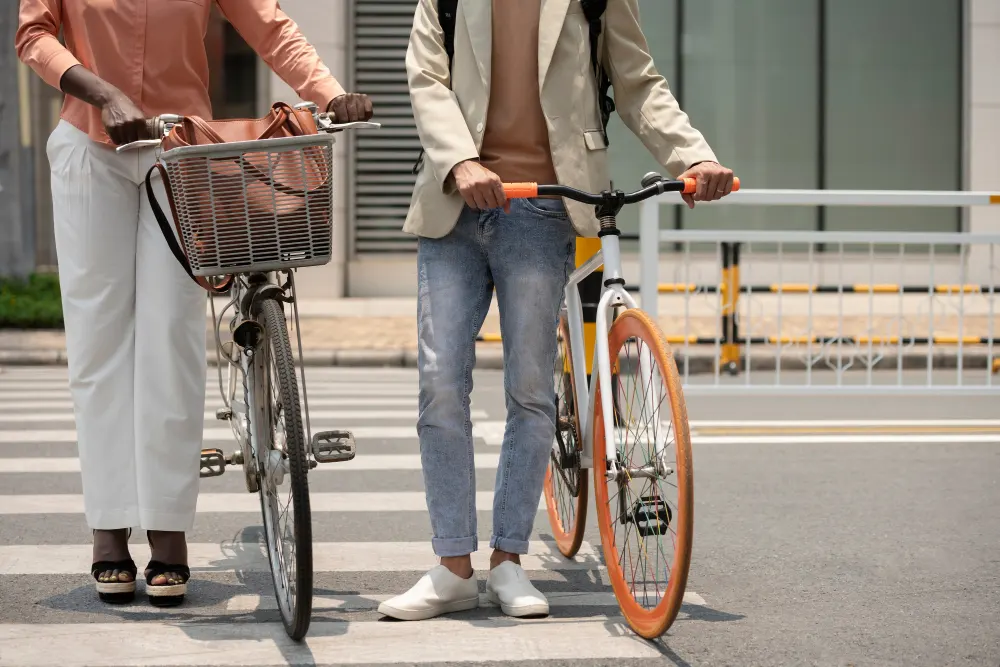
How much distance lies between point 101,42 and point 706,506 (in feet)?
9.55

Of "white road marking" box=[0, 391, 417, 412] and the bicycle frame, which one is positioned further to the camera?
"white road marking" box=[0, 391, 417, 412]

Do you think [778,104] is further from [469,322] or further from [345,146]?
[469,322]

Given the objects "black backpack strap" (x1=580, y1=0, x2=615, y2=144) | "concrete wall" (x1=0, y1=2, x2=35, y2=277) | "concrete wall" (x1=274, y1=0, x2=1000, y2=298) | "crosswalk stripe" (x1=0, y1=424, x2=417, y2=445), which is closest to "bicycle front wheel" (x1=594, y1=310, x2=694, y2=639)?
"black backpack strap" (x1=580, y1=0, x2=615, y2=144)

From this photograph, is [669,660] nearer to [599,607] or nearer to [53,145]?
[599,607]

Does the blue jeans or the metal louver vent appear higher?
the metal louver vent

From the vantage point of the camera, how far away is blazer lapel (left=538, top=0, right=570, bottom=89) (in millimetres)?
3699

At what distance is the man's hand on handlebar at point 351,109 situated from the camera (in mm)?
3625

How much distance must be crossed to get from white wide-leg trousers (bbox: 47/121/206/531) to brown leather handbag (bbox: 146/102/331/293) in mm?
405

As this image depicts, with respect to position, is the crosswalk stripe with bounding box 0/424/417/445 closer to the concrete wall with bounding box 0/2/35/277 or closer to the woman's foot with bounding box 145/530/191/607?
the woman's foot with bounding box 145/530/191/607

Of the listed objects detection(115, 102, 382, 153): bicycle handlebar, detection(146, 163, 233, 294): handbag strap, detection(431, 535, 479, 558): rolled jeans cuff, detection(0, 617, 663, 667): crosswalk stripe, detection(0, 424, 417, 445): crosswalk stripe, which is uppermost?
detection(115, 102, 382, 153): bicycle handlebar

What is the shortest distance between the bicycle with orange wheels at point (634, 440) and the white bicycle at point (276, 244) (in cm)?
49

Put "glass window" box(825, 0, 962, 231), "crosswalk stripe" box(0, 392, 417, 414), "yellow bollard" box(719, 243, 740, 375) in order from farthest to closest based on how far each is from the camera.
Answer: "glass window" box(825, 0, 962, 231)
"yellow bollard" box(719, 243, 740, 375)
"crosswalk stripe" box(0, 392, 417, 414)

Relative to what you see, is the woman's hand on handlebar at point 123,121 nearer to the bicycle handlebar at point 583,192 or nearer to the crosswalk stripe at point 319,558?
the bicycle handlebar at point 583,192

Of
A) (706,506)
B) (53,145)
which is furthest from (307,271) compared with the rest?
(53,145)
